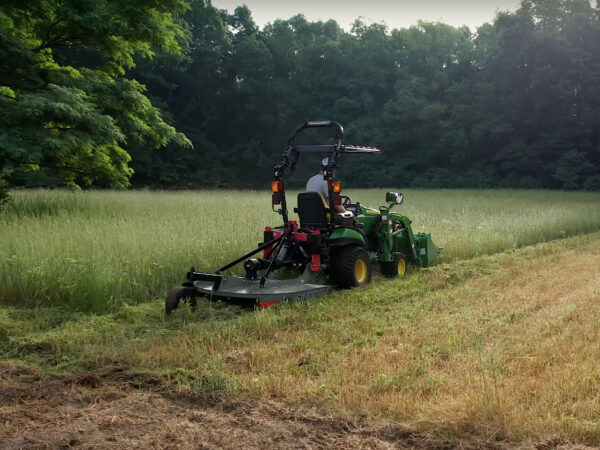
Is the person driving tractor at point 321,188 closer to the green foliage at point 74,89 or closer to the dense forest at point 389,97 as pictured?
the green foliage at point 74,89

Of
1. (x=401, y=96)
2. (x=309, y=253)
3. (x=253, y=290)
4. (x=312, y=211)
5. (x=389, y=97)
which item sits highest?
(x=389, y=97)

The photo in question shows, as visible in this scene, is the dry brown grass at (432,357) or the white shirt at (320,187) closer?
the dry brown grass at (432,357)

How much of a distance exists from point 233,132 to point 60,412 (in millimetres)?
44940

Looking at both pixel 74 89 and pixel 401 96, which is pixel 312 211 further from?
pixel 401 96

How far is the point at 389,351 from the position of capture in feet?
15.8

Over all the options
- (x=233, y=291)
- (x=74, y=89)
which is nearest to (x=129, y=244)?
(x=233, y=291)

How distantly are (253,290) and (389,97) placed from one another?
42477 millimetres

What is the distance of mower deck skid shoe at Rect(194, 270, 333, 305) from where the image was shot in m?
6.23

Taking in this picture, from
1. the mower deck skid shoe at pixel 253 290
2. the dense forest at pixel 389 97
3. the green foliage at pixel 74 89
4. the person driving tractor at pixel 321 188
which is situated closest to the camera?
the mower deck skid shoe at pixel 253 290

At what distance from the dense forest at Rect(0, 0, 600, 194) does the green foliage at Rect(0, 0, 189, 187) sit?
15.9 meters

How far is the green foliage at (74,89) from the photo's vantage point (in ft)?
Result: 35.6

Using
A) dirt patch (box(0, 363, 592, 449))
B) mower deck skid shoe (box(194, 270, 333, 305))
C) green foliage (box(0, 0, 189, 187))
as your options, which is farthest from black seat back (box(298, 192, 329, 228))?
green foliage (box(0, 0, 189, 187))

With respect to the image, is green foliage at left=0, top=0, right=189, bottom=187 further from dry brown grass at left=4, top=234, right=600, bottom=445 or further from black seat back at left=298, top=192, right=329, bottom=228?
dry brown grass at left=4, top=234, right=600, bottom=445

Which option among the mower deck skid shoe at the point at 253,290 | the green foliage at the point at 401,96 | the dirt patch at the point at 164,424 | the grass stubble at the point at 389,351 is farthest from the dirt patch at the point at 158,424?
the green foliage at the point at 401,96
